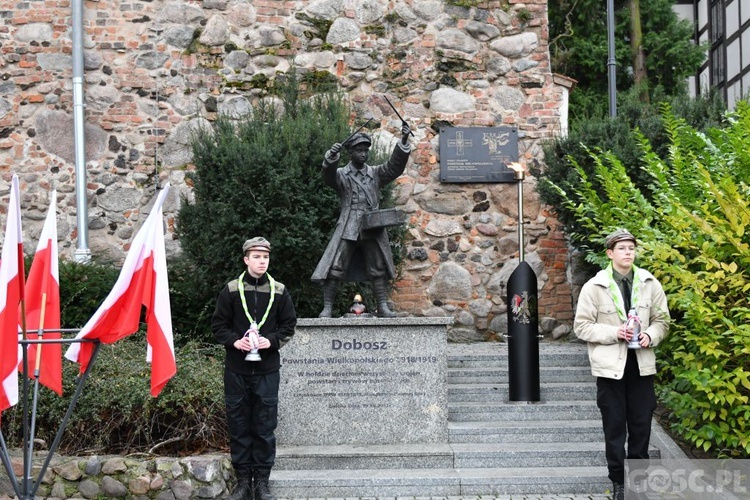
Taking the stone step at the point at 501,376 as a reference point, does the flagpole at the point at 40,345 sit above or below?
above

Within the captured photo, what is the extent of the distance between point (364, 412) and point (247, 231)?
111 inches

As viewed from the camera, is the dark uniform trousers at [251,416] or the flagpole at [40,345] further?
the dark uniform trousers at [251,416]

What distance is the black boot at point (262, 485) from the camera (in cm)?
564

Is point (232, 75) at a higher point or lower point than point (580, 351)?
higher

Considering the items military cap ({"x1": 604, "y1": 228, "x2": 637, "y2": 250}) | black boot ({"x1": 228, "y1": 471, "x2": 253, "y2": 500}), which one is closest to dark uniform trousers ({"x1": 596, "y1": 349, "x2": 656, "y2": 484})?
military cap ({"x1": 604, "y1": 228, "x2": 637, "y2": 250})

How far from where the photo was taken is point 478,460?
6234 millimetres

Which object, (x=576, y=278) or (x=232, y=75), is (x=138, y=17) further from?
(x=576, y=278)

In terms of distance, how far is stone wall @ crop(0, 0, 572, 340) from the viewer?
10.4 m

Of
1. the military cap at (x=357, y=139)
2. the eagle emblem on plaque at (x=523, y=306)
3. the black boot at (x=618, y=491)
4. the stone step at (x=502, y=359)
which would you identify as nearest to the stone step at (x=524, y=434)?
the eagle emblem on plaque at (x=523, y=306)

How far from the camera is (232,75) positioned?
1050 cm

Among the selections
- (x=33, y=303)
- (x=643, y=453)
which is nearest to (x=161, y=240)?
(x=33, y=303)

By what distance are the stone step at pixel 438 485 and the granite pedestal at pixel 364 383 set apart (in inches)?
21.7

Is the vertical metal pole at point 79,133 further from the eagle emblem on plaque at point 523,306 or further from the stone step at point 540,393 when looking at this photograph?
the eagle emblem on plaque at point 523,306

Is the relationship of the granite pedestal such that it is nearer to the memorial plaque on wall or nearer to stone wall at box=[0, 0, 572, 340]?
stone wall at box=[0, 0, 572, 340]
